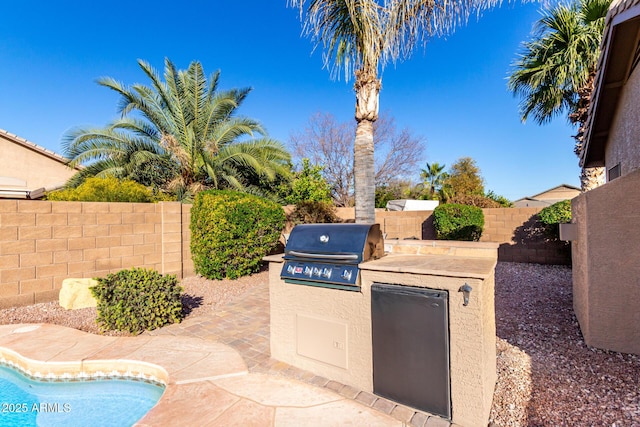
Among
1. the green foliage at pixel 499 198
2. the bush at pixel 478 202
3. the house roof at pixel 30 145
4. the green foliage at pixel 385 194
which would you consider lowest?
the bush at pixel 478 202

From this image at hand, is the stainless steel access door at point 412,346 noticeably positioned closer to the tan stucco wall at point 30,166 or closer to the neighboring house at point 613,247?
the neighboring house at point 613,247

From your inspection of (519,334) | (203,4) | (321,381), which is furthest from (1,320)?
(203,4)

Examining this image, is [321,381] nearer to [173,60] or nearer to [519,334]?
[519,334]

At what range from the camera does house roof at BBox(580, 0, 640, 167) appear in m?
4.26

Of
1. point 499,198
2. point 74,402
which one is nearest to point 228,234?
point 74,402

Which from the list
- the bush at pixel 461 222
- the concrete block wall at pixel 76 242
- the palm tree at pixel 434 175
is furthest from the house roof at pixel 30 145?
A: the palm tree at pixel 434 175

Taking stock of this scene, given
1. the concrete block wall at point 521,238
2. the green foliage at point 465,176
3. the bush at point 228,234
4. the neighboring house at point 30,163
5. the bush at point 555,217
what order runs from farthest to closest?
the green foliage at point 465,176
the neighboring house at point 30,163
the concrete block wall at point 521,238
the bush at point 555,217
the bush at point 228,234

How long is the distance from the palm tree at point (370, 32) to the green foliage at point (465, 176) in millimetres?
21751

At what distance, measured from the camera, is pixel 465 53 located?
1294 centimetres

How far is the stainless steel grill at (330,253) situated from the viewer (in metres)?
2.85

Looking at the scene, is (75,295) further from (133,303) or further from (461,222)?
(461,222)

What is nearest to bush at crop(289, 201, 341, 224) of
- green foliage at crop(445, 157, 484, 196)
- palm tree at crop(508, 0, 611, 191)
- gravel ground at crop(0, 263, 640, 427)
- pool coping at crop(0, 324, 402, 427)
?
gravel ground at crop(0, 263, 640, 427)

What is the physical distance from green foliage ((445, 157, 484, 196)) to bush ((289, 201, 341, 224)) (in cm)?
1909

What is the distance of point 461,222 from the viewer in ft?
34.1
